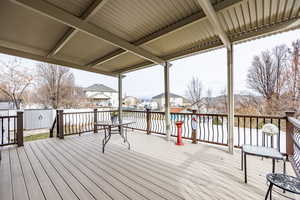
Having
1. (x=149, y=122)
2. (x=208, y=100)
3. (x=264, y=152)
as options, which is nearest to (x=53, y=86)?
(x=149, y=122)

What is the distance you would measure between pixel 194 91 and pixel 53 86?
49.2 ft

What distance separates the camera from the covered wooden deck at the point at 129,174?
5.95 feet

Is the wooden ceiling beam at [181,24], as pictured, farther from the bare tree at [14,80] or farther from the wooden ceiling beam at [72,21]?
the bare tree at [14,80]

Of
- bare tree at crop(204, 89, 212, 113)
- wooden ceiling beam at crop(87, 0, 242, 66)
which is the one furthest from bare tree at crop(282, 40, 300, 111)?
wooden ceiling beam at crop(87, 0, 242, 66)

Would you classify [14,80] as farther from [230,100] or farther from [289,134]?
[289,134]

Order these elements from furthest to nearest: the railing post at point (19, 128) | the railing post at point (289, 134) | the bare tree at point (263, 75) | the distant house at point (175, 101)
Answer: the distant house at point (175, 101) < the bare tree at point (263, 75) < the railing post at point (19, 128) < the railing post at point (289, 134)

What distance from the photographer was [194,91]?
15.2 m

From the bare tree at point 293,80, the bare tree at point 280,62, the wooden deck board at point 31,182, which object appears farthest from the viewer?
the bare tree at point 280,62

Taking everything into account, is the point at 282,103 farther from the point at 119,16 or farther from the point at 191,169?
the point at 119,16

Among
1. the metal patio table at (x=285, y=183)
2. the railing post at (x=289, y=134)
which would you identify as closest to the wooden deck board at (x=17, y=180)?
the metal patio table at (x=285, y=183)

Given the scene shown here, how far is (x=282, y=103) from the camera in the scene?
805 cm

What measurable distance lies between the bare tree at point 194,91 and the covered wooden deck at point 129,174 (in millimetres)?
11665

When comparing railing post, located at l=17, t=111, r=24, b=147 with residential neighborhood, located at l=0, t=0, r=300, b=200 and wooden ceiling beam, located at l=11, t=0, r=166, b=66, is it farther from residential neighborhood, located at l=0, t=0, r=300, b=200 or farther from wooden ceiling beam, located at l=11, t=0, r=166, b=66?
wooden ceiling beam, located at l=11, t=0, r=166, b=66

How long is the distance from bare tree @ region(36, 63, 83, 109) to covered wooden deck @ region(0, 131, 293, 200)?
1051 centimetres
